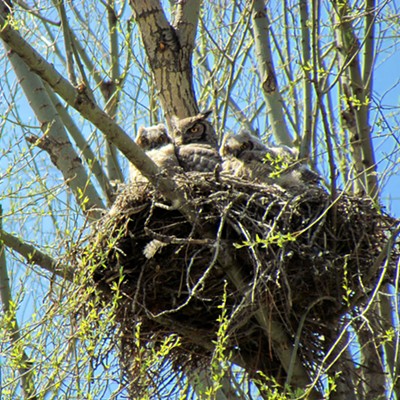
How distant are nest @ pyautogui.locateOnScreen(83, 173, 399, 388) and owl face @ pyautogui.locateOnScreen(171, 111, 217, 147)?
1085mm

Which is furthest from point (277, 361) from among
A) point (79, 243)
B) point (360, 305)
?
point (79, 243)

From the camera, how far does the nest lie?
4.23 metres

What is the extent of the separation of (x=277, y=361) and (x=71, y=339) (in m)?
1.37

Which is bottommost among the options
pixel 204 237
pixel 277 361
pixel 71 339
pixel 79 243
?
pixel 277 361

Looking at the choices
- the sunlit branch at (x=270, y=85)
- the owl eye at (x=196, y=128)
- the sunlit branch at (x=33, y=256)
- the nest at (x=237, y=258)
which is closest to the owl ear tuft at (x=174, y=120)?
the owl eye at (x=196, y=128)

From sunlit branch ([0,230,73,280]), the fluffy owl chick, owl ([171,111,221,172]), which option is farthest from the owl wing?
sunlit branch ([0,230,73,280])

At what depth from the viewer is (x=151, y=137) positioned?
5.40 m

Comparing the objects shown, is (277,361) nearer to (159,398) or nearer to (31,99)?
(159,398)

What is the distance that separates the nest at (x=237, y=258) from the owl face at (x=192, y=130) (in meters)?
1.08

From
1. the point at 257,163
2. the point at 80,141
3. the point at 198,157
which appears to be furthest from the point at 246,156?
the point at 80,141

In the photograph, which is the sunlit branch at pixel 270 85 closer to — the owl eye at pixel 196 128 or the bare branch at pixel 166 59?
the bare branch at pixel 166 59

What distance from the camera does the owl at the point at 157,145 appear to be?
5.13m

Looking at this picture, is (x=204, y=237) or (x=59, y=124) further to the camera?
(x=59, y=124)

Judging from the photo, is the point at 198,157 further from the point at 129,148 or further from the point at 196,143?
the point at 129,148
